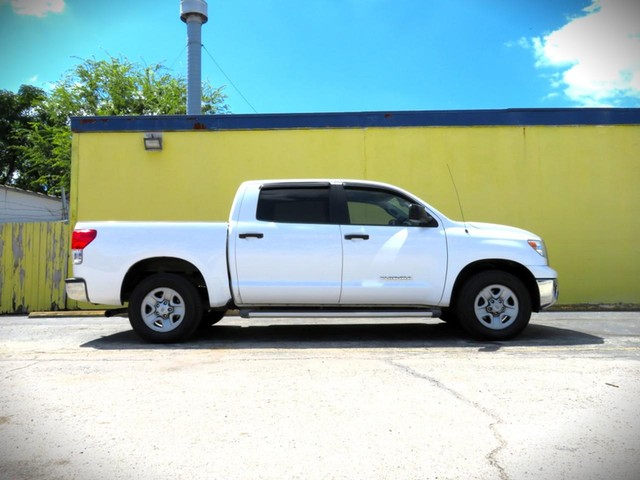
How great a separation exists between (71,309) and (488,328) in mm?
7952

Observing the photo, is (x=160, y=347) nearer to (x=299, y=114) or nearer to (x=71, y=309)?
(x=71, y=309)

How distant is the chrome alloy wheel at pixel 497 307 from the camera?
245 inches

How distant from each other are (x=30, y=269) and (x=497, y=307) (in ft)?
28.6

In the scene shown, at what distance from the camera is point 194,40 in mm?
19734

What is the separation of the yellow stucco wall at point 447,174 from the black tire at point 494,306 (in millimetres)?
4423

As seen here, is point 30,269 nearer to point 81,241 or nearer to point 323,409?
point 81,241

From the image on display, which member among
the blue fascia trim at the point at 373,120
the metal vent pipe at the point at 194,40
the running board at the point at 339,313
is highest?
the metal vent pipe at the point at 194,40

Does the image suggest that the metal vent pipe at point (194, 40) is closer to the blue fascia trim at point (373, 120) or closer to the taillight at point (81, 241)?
the blue fascia trim at point (373, 120)

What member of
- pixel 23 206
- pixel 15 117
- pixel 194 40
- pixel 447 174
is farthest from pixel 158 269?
pixel 15 117

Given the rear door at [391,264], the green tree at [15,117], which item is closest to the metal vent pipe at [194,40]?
the rear door at [391,264]

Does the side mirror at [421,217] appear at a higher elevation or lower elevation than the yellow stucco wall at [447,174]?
lower

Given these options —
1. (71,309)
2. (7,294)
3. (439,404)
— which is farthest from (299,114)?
(439,404)

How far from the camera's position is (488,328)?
244 inches

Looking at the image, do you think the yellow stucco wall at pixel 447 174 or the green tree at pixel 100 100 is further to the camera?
the green tree at pixel 100 100
